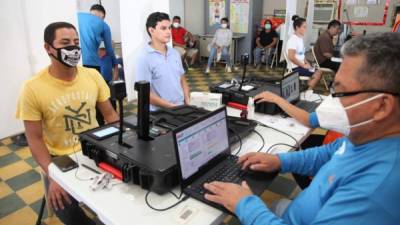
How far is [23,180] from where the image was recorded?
2535 mm

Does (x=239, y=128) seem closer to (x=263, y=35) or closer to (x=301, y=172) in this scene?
(x=301, y=172)

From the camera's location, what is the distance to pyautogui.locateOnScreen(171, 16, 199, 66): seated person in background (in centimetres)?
729

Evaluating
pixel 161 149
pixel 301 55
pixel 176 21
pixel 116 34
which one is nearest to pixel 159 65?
pixel 161 149

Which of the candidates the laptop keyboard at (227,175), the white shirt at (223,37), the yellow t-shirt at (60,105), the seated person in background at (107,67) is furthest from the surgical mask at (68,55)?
the white shirt at (223,37)

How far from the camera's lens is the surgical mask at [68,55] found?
1.68m

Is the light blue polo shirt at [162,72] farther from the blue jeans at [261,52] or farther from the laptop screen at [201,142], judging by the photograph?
the blue jeans at [261,52]

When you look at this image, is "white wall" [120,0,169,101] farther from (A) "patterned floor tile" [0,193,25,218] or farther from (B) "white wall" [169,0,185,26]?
(B) "white wall" [169,0,185,26]

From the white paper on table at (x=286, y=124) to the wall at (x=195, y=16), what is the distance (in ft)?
22.5

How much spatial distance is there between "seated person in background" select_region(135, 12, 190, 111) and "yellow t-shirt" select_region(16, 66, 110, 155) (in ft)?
1.75

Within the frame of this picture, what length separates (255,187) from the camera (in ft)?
3.94

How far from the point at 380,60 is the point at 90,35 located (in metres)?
3.16

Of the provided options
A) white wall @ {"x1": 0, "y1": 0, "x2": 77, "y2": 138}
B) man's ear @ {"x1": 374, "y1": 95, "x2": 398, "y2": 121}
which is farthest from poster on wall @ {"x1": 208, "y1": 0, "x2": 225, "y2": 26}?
A: man's ear @ {"x1": 374, "y1": 95, "x2": 398, "y2": 121}

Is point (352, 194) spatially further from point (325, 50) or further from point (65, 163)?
point (325, 50)

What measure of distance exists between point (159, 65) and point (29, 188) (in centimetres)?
146
